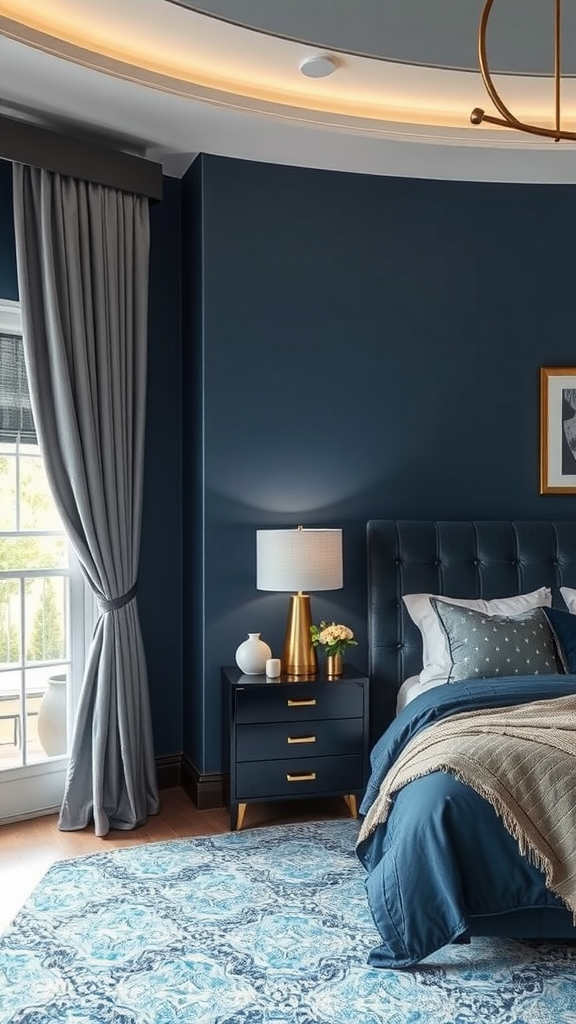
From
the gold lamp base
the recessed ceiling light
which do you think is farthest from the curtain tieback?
the recessed ceiling light

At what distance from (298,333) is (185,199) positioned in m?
0.90

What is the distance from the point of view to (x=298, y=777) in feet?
12.9

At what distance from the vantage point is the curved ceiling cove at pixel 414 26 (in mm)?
3266

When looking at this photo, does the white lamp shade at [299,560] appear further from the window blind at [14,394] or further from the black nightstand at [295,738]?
the window blind at [14,394]

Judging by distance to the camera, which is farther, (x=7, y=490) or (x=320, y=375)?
(x=320, y=375)

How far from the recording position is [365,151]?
13.8 feet

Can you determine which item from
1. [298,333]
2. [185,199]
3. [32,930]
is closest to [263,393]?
[298,333]

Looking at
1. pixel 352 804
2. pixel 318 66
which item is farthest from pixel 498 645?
pixel 318 66

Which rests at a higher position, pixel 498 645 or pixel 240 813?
pixel 498 645

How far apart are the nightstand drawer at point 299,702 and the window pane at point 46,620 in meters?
0.96

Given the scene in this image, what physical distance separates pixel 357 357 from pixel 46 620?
6.44 ft

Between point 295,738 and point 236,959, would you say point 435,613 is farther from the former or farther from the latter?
point 236,959

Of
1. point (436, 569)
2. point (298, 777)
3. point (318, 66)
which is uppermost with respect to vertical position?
point (318, 66)

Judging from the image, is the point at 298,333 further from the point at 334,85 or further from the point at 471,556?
the point at 471,556
